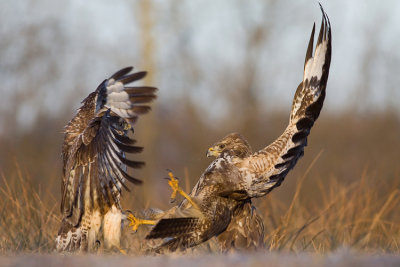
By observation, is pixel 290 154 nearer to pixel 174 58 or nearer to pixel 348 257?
pixel 348 257

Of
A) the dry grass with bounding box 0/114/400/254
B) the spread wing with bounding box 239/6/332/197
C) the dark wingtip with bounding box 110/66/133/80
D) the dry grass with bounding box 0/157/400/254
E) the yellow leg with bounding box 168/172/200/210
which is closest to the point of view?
the spread wing with bounding box 239/6/332/197

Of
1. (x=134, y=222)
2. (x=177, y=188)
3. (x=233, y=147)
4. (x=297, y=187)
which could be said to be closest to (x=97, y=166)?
(x=134, y=222)

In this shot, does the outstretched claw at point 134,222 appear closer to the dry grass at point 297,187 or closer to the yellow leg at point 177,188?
the yellow leg at point 177,188

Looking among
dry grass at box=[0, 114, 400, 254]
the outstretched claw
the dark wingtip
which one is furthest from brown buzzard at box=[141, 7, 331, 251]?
the dark wingtip

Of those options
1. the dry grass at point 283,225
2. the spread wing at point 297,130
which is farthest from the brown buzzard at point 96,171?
the spread wing at point 297,130

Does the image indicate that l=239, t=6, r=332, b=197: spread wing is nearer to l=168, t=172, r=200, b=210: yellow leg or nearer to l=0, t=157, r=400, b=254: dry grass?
l=168, t=172, r=200, b=210: yellow leg

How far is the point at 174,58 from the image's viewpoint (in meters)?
14.7

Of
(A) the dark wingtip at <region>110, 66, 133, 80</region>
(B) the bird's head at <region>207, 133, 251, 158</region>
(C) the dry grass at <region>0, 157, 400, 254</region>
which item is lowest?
(C) the dry grass at <region>0, 157, 400, 254</region>

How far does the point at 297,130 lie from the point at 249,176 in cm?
60

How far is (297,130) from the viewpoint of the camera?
4754mm

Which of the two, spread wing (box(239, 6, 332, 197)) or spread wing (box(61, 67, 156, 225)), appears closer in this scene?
spread wing (box(239, 6, 332, 197))

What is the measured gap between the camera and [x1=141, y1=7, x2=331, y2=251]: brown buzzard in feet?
15.7

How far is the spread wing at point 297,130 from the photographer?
15.6ft

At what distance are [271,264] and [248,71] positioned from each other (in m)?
12.1
